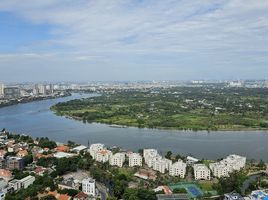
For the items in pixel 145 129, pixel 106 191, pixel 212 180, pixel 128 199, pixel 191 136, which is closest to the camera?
pixel 128 199

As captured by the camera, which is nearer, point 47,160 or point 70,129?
point 47,160

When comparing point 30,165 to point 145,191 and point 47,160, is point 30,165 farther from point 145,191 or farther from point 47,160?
point 145,191

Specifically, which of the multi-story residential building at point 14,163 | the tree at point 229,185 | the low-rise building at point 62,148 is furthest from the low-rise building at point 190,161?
the multi-story residential building at point 14,163

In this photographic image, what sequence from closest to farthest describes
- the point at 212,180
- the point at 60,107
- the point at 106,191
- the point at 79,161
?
1. the point at 106,191
2. the point at 212,180
3. the point at 79,161
4. the point at 60,107

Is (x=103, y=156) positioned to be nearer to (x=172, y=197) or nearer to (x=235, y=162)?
(x=172, y=197)

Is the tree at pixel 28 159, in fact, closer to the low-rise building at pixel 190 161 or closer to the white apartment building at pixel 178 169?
the white apartment building at pixel 178 169

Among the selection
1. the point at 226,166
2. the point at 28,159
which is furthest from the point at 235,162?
the point at 28,159

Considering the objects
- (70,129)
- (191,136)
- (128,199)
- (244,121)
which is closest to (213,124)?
(244,121)

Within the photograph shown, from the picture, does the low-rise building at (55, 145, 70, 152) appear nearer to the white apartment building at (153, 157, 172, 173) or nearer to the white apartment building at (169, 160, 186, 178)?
the white apartment building at (153, 157, 172, 173)
